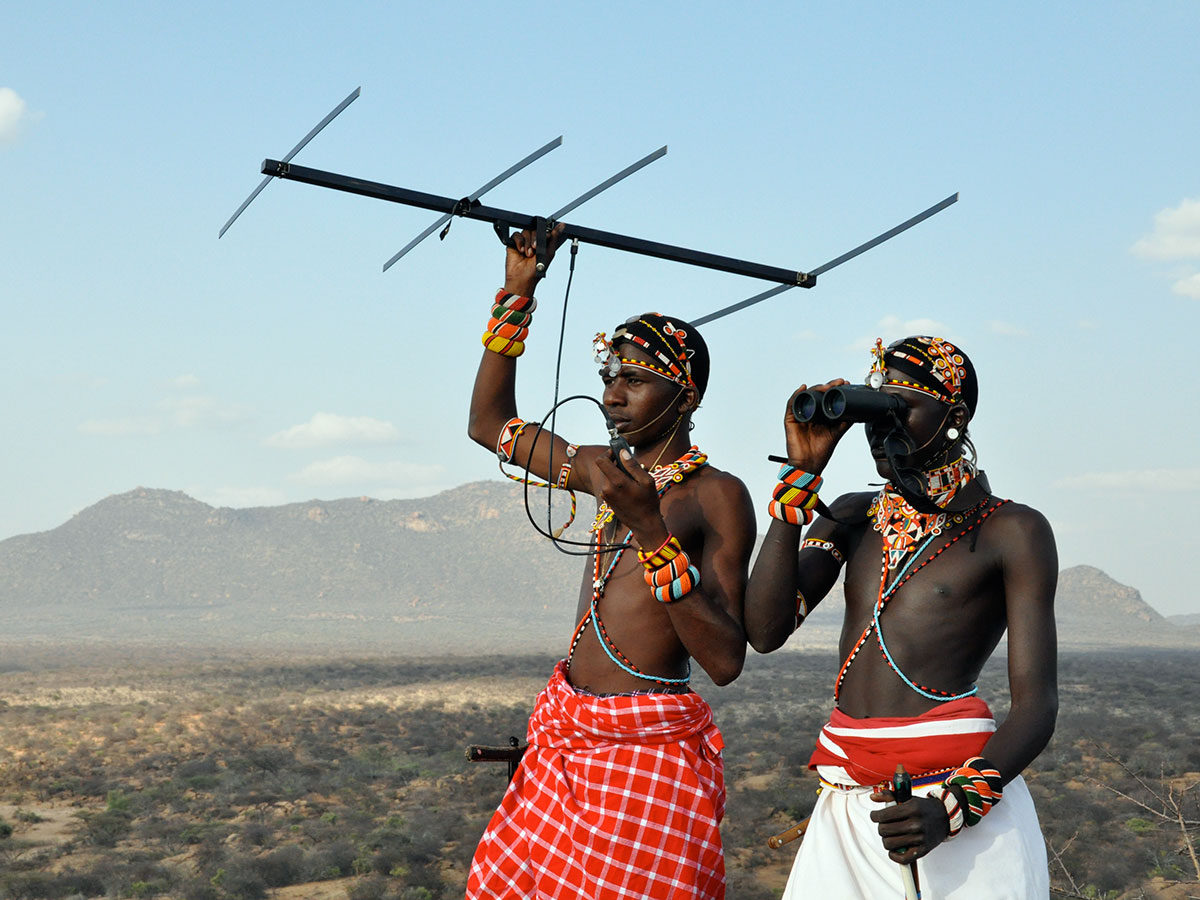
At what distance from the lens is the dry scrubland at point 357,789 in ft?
37.8

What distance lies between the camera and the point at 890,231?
13.9 feet

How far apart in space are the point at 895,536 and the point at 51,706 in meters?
27.3

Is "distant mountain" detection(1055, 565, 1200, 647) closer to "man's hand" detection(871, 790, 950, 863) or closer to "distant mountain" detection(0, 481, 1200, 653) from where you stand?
"distant mountain" detection(0, 481, 1200, 653)

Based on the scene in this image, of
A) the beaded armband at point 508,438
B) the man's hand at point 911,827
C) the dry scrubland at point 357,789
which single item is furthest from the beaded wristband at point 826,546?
the dry scrubland at point 357,789

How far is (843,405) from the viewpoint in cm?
323

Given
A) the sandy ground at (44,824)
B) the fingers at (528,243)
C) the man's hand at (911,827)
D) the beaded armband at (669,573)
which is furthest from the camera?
the sandy ground at (44,824)

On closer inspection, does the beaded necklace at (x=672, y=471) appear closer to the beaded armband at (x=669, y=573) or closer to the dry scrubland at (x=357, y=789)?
the beaded armband at (x=669, y=573)

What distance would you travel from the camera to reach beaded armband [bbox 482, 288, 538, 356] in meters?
4.54

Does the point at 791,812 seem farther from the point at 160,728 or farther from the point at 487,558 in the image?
the point at 487,558

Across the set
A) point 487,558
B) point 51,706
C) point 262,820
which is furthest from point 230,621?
point 262,820

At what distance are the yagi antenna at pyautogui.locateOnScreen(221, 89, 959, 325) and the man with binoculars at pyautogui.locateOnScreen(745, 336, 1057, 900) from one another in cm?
92

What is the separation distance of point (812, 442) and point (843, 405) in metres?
0.16

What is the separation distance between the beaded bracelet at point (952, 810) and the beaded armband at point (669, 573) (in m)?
0.89

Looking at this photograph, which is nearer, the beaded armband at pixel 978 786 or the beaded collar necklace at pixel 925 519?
the beaded armband at pixel 978 786
